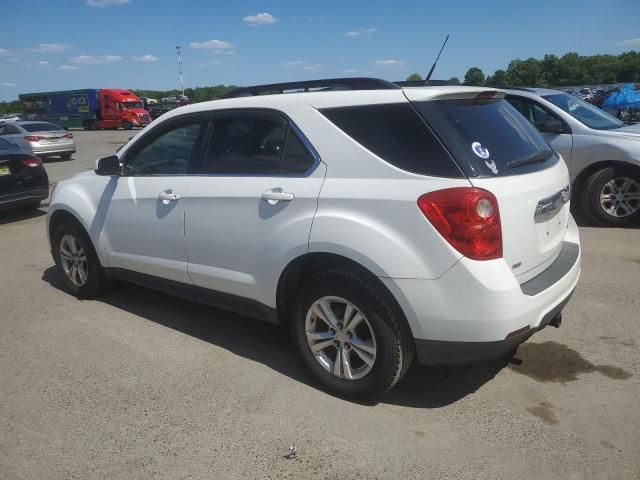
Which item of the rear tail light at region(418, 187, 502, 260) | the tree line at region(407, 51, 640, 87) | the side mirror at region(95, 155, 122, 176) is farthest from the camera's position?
the tree line at region(407, 51, 640, 87)

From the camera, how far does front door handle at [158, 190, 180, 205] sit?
371 centimetres

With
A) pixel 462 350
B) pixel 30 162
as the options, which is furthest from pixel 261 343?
pixel 30 162

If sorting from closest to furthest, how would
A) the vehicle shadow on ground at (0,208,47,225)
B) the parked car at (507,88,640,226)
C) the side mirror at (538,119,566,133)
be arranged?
the parked car at (507,88,640,226), the side mirror at (538,119,566,133), the vehicle shadow on ground at (0,208,47,225)

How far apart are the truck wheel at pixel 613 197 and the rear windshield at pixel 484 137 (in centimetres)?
400

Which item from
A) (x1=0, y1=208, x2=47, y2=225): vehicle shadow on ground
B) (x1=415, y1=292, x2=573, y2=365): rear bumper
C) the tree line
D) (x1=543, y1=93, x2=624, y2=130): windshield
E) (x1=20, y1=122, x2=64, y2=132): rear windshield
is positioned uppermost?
the tree line

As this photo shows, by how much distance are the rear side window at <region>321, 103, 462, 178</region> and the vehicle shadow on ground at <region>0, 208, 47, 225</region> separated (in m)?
8.35

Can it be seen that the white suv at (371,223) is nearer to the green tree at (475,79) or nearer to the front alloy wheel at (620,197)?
the green tree at (475,79)

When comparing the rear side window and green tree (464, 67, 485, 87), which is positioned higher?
green tree (464, 67, 485, 87)

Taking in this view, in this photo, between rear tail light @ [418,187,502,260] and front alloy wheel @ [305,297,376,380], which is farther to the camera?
front alloy wheel @ [305,297,376,380]

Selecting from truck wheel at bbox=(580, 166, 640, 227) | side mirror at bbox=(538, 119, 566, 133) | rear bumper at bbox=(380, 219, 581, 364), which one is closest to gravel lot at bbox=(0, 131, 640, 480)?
rear bumper at bbox=(380, 219, 581, 364)

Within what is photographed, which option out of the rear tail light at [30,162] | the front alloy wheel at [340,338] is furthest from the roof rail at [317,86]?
the rear tail light at [30,162]

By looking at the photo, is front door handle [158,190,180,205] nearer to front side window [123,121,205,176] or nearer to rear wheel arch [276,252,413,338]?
front side window [123,121,205,176]

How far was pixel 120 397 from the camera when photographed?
321 centimetres

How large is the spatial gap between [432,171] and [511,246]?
21.5 inches
